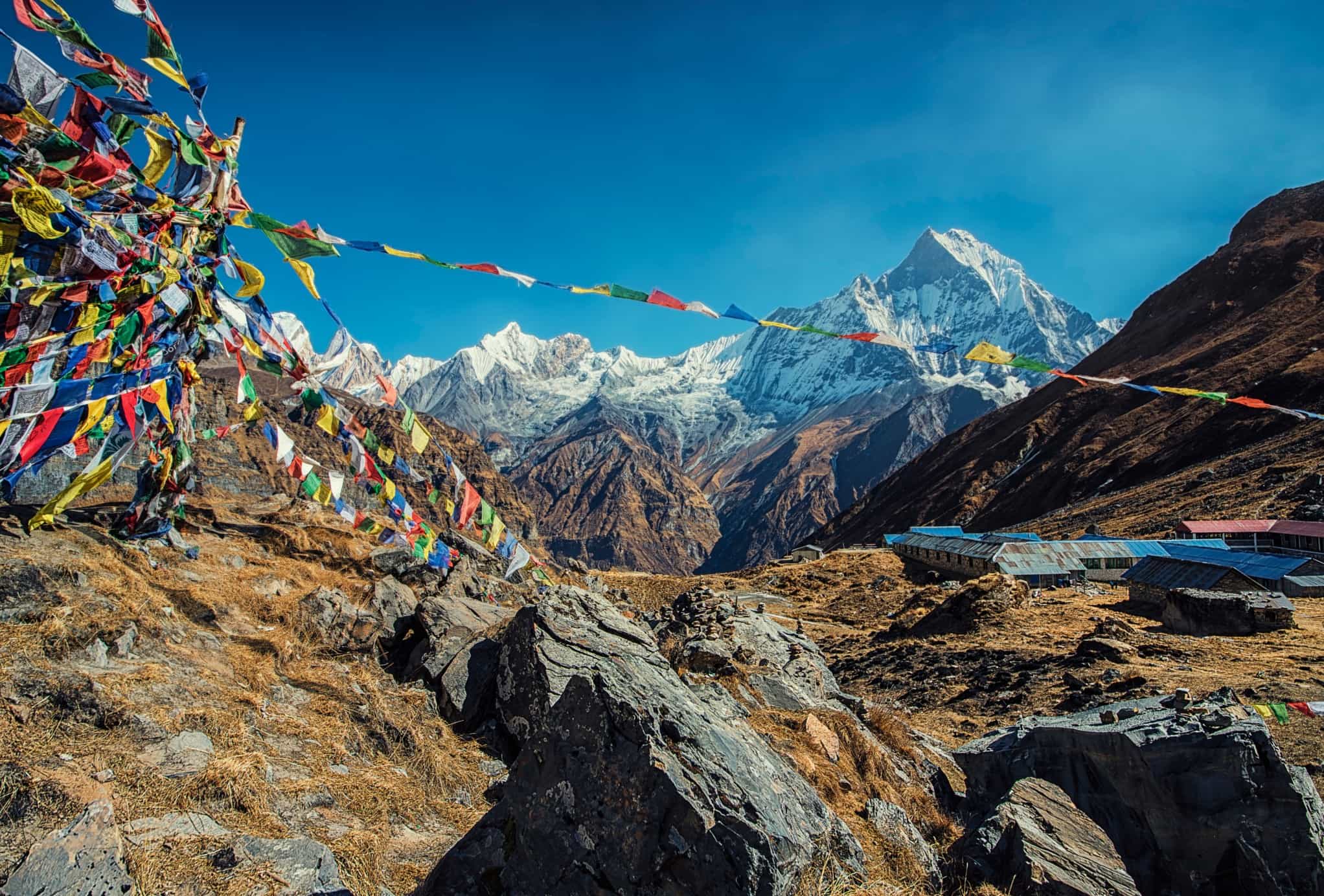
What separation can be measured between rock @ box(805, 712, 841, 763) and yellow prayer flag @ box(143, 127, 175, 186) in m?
12.5

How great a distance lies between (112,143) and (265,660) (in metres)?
7.99

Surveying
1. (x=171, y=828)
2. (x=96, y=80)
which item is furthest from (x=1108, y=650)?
(x=96, y=80)

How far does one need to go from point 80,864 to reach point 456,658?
5.91 m

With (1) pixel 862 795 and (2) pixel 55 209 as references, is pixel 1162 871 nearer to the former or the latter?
(1) pixel 862 795

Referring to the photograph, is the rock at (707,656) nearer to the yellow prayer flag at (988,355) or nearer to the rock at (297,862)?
the yellow prayer flag at (988,355)

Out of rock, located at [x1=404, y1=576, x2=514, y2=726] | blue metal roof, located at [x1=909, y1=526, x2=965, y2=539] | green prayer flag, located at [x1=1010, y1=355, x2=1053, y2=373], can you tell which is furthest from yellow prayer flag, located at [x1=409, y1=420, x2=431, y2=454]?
blue metal roof, located at [x1=909, y1=526, x2=965, y2=539]

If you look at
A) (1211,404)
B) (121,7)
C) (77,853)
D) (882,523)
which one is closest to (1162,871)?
(77,853)

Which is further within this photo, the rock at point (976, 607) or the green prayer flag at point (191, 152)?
the rock at point (976, 607)

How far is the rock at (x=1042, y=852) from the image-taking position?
5500mm

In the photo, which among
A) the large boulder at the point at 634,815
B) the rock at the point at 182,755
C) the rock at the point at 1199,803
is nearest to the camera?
the large boulder at the point at 634,815

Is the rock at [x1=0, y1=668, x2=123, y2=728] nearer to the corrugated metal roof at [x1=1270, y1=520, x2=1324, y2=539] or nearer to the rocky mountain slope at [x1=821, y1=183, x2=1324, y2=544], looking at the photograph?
the corrugated metal roof at [x1=1270, y1=520, x2=1324, y2=539]

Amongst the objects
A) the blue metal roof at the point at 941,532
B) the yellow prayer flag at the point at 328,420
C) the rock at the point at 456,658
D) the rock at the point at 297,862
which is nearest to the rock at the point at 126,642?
the rock at the point at 456,658

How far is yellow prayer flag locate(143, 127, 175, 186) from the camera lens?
35.1ft

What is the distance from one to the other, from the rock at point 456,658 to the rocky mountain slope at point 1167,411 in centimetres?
5607
